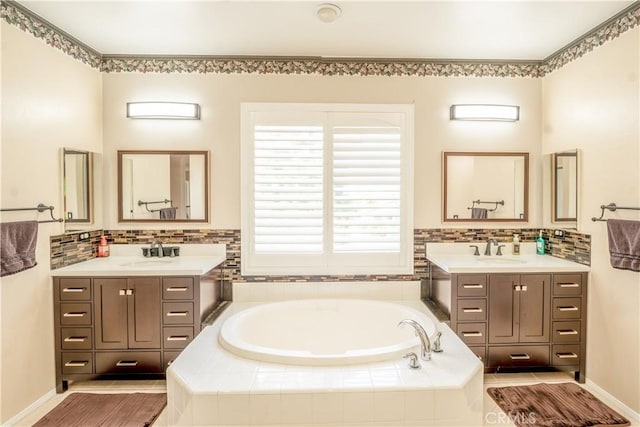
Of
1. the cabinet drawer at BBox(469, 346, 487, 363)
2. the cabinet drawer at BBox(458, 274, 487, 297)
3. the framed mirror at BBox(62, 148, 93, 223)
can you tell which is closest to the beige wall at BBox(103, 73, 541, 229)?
the framed mirror at BBox(62, 148, 93, 223)

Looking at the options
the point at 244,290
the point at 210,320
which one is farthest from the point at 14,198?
the point at 244,290

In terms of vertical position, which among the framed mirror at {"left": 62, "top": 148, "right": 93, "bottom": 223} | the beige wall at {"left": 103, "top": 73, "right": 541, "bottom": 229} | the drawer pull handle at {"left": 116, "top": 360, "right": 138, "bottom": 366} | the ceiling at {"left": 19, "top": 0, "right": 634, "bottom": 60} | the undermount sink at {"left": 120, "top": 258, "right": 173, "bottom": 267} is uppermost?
the ceiling at {"left": 19, "top": 0, "right": 634, "bottom": 60}

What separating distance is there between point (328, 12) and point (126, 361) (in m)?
2.75

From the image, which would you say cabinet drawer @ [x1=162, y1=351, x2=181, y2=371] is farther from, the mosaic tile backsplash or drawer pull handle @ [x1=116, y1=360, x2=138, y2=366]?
the mosaic tile backsplash

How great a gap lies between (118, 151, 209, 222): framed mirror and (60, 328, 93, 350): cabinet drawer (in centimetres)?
96

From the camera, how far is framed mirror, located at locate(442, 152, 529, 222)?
3119mm

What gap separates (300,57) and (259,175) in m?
1.07

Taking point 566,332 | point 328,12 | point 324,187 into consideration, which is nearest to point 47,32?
point 328,12

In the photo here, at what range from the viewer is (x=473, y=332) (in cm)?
262

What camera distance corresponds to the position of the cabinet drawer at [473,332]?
2.61 metres

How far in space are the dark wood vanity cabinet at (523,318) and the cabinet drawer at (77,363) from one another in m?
2.63

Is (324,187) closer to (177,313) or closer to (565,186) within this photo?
(177,313)

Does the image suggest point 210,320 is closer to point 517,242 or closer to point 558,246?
point 517,242

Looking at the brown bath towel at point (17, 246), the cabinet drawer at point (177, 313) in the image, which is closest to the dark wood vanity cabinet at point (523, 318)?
the cabinet drawer at point (177, 313)
